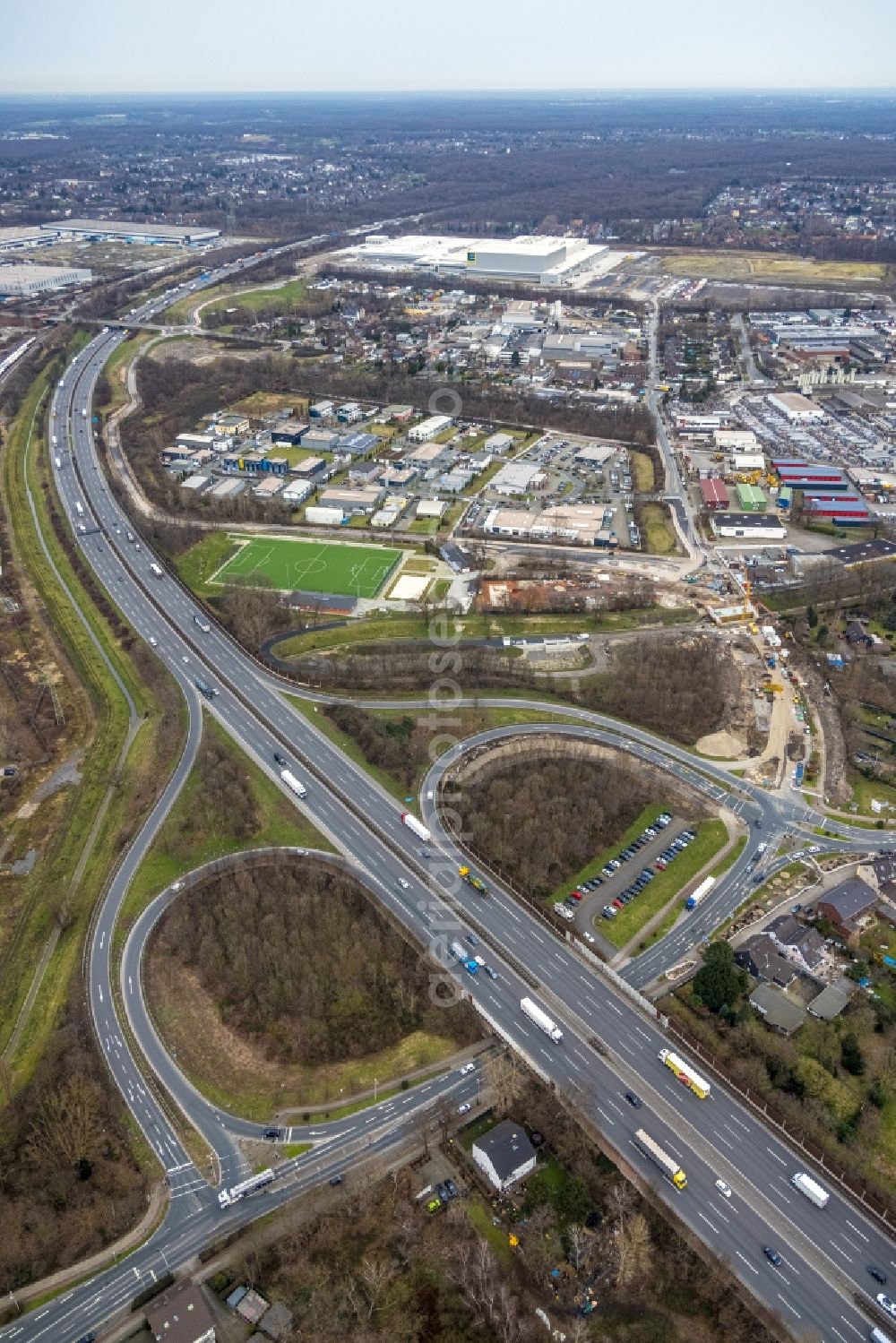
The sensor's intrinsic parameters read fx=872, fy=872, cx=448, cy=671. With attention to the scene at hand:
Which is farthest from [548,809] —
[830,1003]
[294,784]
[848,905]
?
[830,1003]

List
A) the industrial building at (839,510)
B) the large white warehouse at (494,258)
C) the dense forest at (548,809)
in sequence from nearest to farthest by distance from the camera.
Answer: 1. the dense forest at (548,809)
2. the industrial building at (839,510)
3. the large white warehouse at (494,258)

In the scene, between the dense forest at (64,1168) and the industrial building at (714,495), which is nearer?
the dense forest at (64,1168)

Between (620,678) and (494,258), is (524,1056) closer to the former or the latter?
(620,678)

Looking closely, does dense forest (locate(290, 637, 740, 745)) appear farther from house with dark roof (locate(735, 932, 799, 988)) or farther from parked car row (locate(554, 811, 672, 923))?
house with dark roof (locate(735, 932, 799, 988))

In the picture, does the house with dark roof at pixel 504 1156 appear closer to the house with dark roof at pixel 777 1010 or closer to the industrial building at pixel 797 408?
the house with dark roof at pixel 777 1010

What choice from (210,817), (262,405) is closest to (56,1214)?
(210,817)

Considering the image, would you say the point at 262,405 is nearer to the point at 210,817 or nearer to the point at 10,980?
the point at 210,817

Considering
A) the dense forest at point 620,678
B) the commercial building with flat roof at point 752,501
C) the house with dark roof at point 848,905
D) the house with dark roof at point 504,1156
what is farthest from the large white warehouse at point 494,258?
the house with dark roof at point 504,1156
